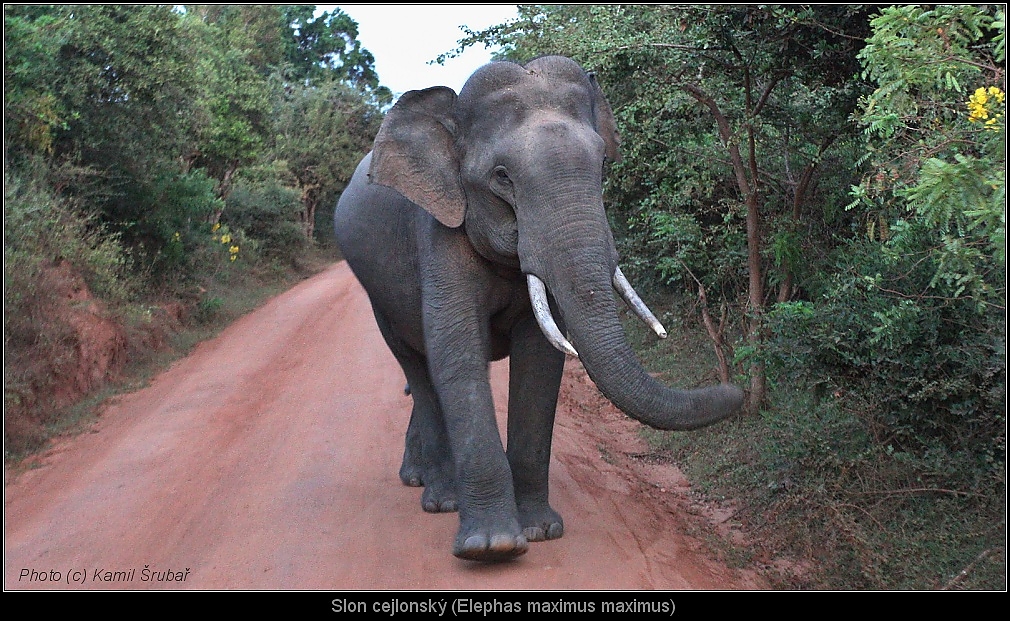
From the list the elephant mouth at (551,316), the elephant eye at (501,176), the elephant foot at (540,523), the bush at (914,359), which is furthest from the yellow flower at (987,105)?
the elephant foot at (540,523)

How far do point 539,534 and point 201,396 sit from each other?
609cm

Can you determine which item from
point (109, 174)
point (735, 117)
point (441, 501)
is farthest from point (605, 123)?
point (109, 174)

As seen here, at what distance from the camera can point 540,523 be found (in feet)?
20.0

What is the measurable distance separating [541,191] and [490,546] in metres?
2.00

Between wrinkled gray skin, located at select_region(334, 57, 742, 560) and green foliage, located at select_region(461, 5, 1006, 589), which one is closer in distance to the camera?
green foliage, located at select_region(461, 5, 1006, 589)

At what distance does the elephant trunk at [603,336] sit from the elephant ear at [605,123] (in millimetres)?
1215

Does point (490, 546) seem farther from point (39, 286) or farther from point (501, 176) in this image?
point (39, 286)

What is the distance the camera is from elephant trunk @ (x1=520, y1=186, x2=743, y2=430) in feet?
16.7

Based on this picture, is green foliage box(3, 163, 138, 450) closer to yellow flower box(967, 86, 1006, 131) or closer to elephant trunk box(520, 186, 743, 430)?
elephant trunk box(520, 186, 743, 430)

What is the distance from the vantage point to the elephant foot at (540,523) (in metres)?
6.04

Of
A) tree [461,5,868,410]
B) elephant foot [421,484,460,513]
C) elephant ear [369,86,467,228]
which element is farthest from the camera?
tree [461,5,868,410]

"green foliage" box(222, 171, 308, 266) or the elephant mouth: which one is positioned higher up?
the elephant mouth

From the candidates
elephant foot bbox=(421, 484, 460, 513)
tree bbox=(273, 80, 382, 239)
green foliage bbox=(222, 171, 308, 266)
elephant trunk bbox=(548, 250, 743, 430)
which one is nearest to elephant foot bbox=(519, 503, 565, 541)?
elephant foot bbox=(421, 484, 460, 513)

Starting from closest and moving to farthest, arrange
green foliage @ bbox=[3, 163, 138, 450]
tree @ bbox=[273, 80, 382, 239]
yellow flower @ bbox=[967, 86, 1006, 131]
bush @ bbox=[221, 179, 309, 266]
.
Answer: yellow flower @ bbox=[967, 86, 1006, 131] → green foliage @ bbox=[3, 163, 138, 450] → bush @ bbox=[221, 179, 309, 266] → tree @ bbox=[273, 80, 382, 239]
